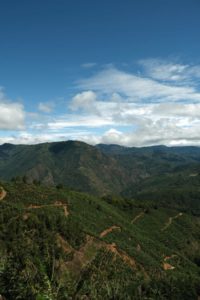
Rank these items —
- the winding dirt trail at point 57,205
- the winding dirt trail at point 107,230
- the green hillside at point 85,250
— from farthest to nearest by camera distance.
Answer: the winding dirt trail at point 107,230, the winding dirt trail at point 57,205, the green hillside at point 85,250

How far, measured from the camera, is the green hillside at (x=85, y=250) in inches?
998

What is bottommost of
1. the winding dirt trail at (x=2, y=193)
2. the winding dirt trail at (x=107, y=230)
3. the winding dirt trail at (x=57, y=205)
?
the winding dirt trail at (x=107, y=230)

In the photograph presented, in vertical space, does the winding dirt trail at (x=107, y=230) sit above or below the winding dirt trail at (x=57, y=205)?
below

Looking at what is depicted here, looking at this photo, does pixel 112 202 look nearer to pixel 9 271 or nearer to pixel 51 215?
pixel 51 215

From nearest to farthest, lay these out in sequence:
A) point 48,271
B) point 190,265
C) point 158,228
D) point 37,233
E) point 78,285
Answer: point 48,271, point 78,285, point 37,233, point 190,265, point 158,228

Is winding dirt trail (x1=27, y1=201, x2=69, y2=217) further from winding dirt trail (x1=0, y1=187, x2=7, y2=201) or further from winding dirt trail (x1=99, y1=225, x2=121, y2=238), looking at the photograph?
winding dirt trail (x1=99, y1=225, x2=121, y2=238)

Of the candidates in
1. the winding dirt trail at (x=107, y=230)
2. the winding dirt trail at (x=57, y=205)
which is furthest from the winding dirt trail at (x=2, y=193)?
the winding dirt trail at (x=107, y=230)

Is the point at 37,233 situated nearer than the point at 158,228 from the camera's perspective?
Yes

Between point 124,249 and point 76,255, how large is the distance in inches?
713

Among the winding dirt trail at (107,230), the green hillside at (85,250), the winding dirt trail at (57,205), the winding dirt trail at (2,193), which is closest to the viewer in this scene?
the green hillside at (85,250)

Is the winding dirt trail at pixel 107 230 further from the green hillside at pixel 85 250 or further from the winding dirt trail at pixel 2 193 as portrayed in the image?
the winding dirt trail at pixel 2 193

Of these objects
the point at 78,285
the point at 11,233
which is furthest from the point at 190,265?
the point at 78,285

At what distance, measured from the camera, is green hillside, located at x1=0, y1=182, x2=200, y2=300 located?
998 inches

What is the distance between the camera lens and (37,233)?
248ft
